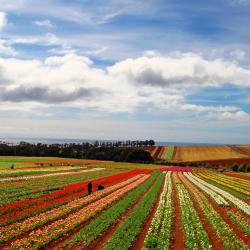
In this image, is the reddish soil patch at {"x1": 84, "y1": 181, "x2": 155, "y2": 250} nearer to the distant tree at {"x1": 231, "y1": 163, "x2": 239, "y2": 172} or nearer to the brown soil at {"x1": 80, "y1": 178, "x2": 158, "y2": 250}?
the brown soil at {"x1": 80, "y1": 178, "x2": 158, "y2": 250}

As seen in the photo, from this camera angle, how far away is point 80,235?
66.4 ft

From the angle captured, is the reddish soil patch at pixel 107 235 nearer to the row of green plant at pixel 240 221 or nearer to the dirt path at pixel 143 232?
the dirt path at pixel 143 232

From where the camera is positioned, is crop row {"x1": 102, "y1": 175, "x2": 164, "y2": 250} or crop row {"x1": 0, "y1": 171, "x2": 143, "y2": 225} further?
crop row {"x1": 0, "y1": 171, "x2": 143, "y2": 225}

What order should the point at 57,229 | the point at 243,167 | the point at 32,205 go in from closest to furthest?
the point at 57,229
the point at 32,205
the point at 243,167

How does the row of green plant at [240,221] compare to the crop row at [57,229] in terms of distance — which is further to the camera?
the row of green plant at [240,221]

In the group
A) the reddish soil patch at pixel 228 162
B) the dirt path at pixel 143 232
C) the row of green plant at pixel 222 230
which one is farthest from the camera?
the reddish soil patch at pixel 228 162

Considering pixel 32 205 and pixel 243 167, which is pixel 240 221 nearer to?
pixel 32 205

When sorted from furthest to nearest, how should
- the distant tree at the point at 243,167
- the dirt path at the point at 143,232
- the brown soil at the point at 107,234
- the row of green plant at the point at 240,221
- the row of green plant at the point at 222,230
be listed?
1. the distant tree at the point at 243,167
2. the row of green plant at the point at 240,221
3. the row of green plant at the point at 222,230
4. the dirt path at the point at 143,232
5. the brown soil at the point at 107,234

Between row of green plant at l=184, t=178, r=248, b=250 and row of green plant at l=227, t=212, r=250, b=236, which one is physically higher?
row of green plant at l=184, t=178, r=248, b=250

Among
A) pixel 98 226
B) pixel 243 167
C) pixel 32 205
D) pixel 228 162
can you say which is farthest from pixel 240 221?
pixel 228 162

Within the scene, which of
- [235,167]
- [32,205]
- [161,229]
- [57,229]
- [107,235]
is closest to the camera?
[107,235]

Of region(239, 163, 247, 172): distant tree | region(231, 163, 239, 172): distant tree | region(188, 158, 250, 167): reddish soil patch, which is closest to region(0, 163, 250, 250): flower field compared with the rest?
region(239, 163, 247, 172): distant tree

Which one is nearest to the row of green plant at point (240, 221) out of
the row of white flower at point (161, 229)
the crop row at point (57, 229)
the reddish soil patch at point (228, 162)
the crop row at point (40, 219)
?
the row of white flower at point (161, 229)

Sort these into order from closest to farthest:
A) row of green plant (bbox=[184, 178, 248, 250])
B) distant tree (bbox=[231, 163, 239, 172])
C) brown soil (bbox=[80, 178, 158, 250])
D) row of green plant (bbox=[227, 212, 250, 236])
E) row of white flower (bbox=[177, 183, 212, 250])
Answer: brown soil (bbox=[80, 178, 158, 250]) < row of white flower (bbox=[177, 183, 212, 250]) < row of green plant (bbox=[184, 178, 248, 250]) < row of green plant (bbox=[227, 212, 250, 236]) < distant tree (bbox=[231, 163, 239, 172])
